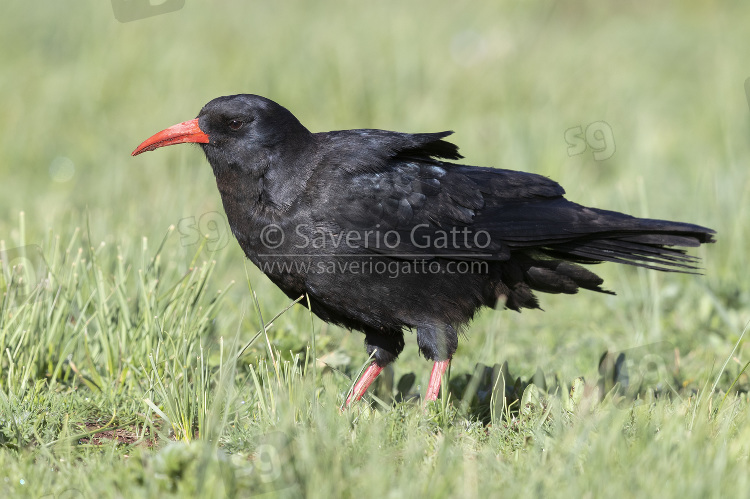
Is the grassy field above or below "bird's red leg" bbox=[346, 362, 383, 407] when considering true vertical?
above

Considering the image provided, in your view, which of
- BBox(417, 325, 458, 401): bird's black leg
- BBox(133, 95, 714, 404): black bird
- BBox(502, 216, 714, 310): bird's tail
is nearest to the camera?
BBox(133, 95, 714, 404): black bird

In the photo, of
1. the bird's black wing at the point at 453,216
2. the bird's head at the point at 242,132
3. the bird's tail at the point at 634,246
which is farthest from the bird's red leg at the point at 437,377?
the bird's head at the point at 242,132

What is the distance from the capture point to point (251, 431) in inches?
114

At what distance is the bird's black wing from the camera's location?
3564 mm

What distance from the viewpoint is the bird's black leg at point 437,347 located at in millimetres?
3594

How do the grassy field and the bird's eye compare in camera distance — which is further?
the bird's eye

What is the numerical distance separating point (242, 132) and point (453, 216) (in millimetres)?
1075

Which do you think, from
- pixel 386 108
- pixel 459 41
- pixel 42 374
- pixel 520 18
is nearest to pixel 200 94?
pixel 386 108

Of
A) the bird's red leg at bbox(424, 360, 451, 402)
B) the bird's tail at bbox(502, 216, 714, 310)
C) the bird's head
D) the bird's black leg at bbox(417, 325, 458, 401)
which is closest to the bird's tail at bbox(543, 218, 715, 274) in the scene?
the bird's tail at bbox(502, 216, 714, 310)

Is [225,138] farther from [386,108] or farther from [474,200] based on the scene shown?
[386,108]

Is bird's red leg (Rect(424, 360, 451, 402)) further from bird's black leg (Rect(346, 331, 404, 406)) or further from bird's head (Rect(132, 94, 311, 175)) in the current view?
bird's head (Rect(132, 94, 311, 175))

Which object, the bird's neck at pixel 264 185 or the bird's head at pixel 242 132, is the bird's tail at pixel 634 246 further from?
the bird's head at pixel 242 132

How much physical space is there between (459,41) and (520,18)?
1282mm

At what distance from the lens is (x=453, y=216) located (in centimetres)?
373
